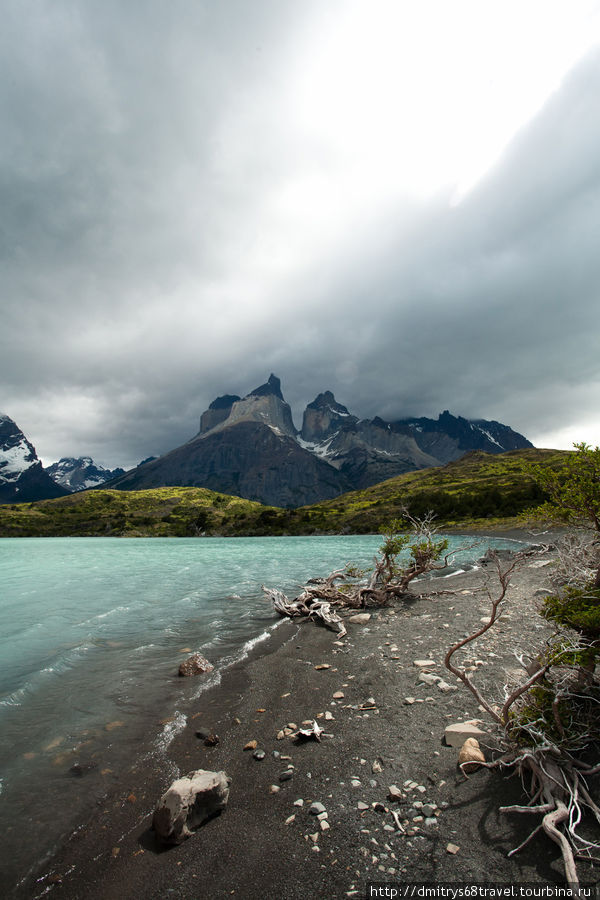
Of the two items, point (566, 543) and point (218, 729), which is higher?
point (566, 543)

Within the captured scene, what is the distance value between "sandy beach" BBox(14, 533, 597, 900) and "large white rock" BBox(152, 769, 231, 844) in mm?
188

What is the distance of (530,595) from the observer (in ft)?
77.8

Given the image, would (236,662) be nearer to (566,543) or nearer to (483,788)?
(483,788)

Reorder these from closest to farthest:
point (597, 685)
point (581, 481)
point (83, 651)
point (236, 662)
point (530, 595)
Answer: point (597, 685)
point (581, 481)
point (236, 662)
point (83, 651)
point (530, 595)

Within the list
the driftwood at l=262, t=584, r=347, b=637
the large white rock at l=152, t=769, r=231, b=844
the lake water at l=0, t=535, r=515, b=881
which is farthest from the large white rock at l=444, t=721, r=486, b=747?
the driftwood at l=262, t=584, r=347, b=637

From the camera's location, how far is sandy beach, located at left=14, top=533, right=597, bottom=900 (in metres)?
5.83

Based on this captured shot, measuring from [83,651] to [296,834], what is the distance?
1632 cm

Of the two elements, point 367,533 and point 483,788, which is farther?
point 367,533

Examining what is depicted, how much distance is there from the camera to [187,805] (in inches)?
284

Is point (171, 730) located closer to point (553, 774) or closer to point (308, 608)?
point (553, 774)

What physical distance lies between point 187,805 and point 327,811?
2.62 m

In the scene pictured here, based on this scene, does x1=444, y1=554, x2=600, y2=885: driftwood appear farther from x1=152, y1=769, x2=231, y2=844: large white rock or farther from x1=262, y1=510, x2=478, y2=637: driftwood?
x1=262, y1=510, x2=478, y2=637: driftwood

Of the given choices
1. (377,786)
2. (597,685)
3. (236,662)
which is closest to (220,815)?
(377,786)

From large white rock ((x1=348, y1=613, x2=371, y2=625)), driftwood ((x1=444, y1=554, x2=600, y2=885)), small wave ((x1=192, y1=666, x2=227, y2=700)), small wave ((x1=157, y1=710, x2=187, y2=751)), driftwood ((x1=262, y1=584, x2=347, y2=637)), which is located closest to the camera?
driftwood ((x1=444, y1=554, x2=600, y2=885))
